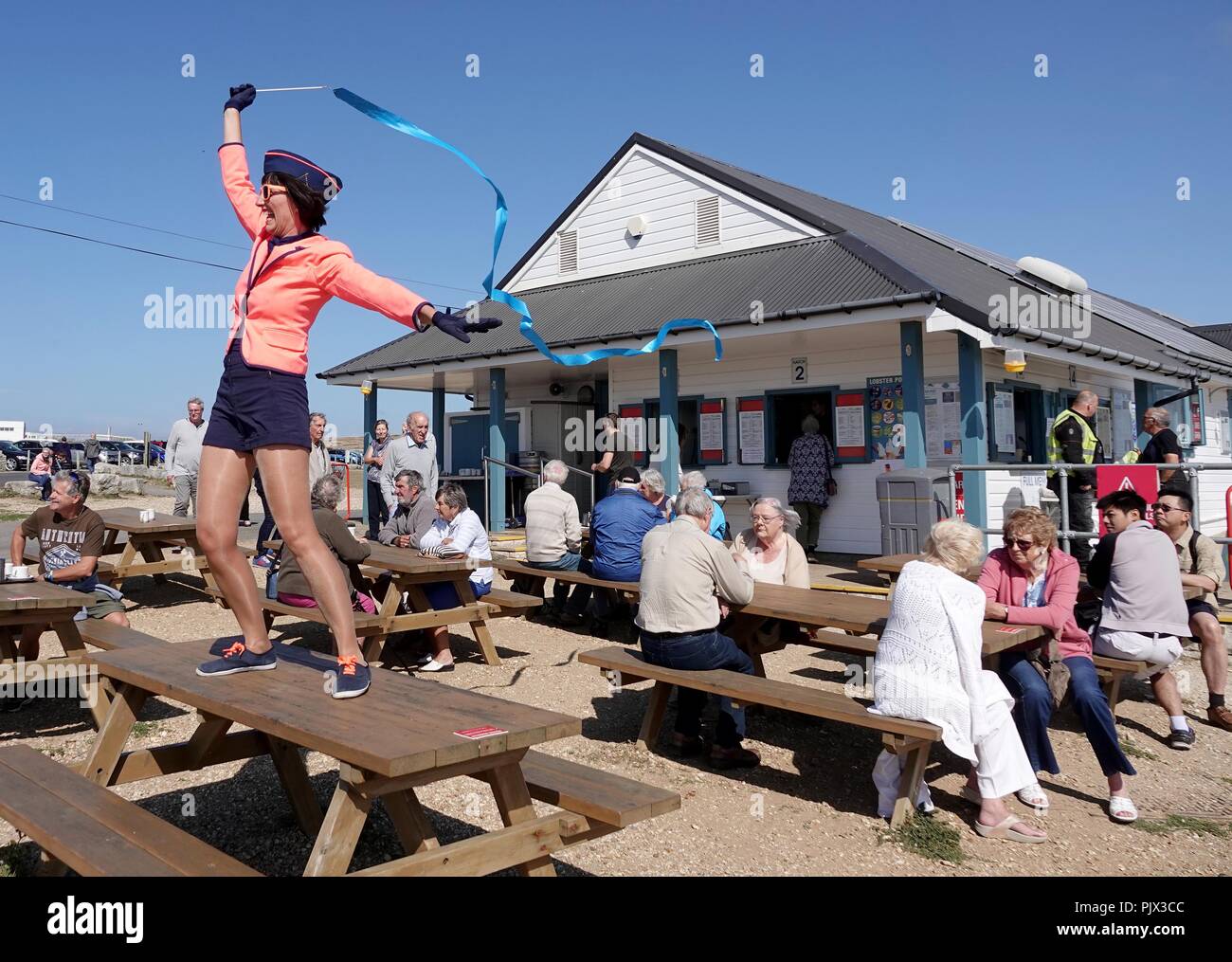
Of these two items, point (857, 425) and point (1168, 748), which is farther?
point (857, 425)

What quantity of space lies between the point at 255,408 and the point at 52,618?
3.10m

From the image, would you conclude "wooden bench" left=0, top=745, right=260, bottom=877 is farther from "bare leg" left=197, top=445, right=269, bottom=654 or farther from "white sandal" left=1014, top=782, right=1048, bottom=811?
"white sandal" left=1014, top=782, right=1048, bottom=811

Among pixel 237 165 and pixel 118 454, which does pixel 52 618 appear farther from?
pixel 118 454

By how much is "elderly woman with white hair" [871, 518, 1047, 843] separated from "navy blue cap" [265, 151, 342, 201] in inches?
113

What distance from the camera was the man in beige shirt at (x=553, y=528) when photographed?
7.87 metres

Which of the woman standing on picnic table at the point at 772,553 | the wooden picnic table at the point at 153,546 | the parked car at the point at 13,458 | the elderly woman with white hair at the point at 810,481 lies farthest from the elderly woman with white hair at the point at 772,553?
the parked car at the point at 13,458

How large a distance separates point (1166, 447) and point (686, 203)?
7824mm

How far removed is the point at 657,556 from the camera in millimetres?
4844

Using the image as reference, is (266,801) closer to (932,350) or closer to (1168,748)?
(1168,748)

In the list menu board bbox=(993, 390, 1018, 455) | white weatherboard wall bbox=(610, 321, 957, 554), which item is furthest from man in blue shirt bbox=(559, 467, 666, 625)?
menu board bbox=(993, 390, 1018, 455)

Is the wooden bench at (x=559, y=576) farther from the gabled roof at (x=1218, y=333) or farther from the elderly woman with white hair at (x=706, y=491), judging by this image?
the gabled roof at (x=1218, y=333)

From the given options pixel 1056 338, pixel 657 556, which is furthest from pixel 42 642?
pixel 1056 338

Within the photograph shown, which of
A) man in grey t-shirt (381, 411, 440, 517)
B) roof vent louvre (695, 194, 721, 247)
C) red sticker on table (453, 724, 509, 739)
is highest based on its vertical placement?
roof vent louvre (695, 194, 721, 247)

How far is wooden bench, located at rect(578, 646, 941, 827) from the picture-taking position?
12.8 feet
